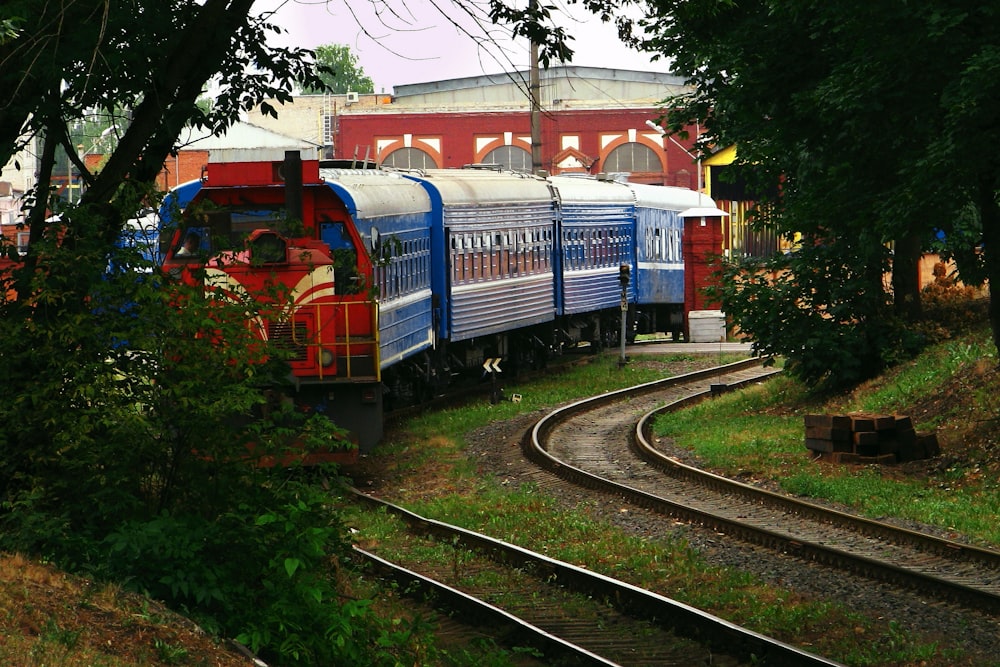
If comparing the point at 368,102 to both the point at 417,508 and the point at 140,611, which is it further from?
the point at 140,611

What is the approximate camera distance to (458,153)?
71938 mm

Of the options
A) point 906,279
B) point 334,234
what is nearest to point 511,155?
point 906,279

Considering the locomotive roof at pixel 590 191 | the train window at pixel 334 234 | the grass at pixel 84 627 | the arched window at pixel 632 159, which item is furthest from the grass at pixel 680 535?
the arched window at pixel 632 159

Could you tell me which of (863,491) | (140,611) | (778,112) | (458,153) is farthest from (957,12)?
(458,153)

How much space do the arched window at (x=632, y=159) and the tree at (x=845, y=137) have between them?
46.7 meters

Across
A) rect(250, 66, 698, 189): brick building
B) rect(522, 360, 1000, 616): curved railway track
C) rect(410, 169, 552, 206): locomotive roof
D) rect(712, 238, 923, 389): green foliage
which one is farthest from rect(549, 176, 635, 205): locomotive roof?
rect(250, 66, 698, 189): brick building

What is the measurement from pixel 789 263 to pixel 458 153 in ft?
160

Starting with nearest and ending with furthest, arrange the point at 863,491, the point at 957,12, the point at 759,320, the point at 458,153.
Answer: the point at 957,12, the point at 863,491, the point at 759,320, the point at 458,153

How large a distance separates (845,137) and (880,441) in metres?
4.03

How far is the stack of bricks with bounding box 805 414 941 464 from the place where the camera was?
17812 millimetres

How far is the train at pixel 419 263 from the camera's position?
1521cm

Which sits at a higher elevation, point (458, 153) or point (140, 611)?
point (458, 153)

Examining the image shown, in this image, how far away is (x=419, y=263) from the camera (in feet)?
74.6

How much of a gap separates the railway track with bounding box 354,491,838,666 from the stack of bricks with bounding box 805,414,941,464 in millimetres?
6072
